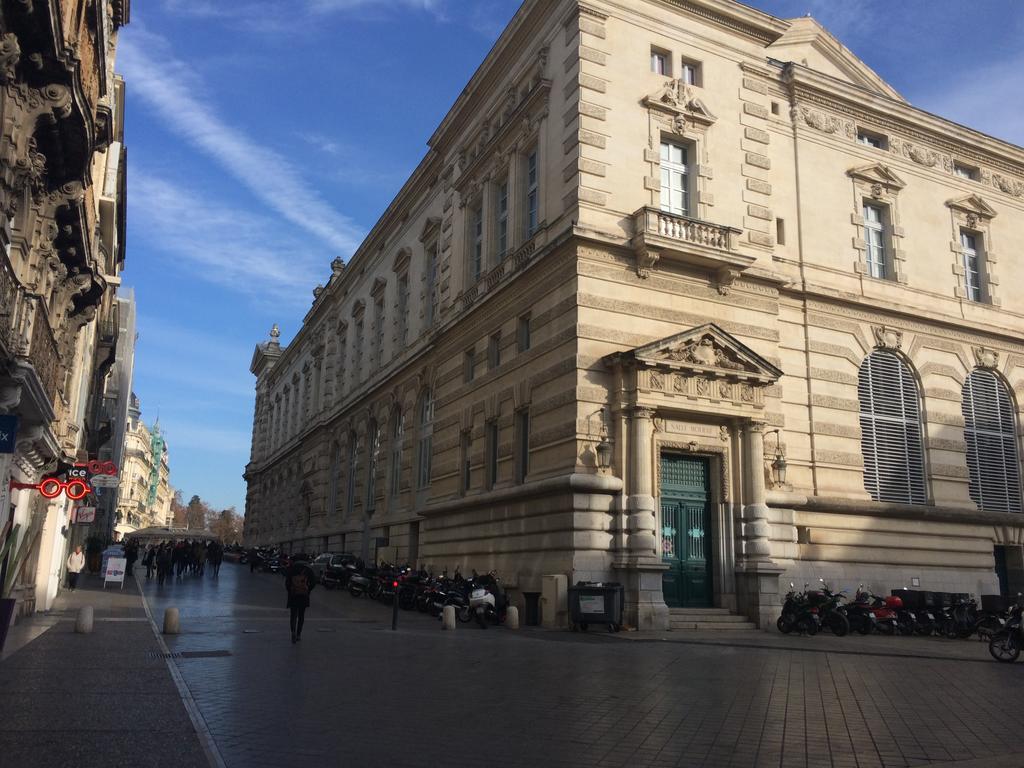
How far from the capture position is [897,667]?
1457cm

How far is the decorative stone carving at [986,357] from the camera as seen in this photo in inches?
1168

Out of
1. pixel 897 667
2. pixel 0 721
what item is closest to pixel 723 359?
pixel 897 667

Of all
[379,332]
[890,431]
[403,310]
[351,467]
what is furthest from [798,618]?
[351,467]

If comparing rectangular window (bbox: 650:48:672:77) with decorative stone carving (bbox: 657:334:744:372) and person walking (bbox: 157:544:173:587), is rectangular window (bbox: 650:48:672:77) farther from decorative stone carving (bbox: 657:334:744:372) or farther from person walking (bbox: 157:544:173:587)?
person walking (bbox: 157:544:173:587)

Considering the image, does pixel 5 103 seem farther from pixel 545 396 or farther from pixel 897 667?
pixel 897 667

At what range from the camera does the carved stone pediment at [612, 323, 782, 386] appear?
71.3 feet

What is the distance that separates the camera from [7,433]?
11789mm

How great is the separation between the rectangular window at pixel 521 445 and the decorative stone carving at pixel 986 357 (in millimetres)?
16858

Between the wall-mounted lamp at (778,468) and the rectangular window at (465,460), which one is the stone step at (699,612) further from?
the rectangular window at (465,460)

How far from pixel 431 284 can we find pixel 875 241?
17.9 m

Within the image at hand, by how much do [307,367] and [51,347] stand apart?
148 ft

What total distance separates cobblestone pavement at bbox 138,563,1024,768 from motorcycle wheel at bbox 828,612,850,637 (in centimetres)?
366

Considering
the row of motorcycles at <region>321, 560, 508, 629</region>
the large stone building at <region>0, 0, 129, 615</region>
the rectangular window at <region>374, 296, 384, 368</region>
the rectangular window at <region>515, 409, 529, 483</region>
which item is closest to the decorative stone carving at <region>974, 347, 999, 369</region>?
the rectangular window at <region>515, 409, 529, 483</region>

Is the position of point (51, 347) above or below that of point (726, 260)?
below
